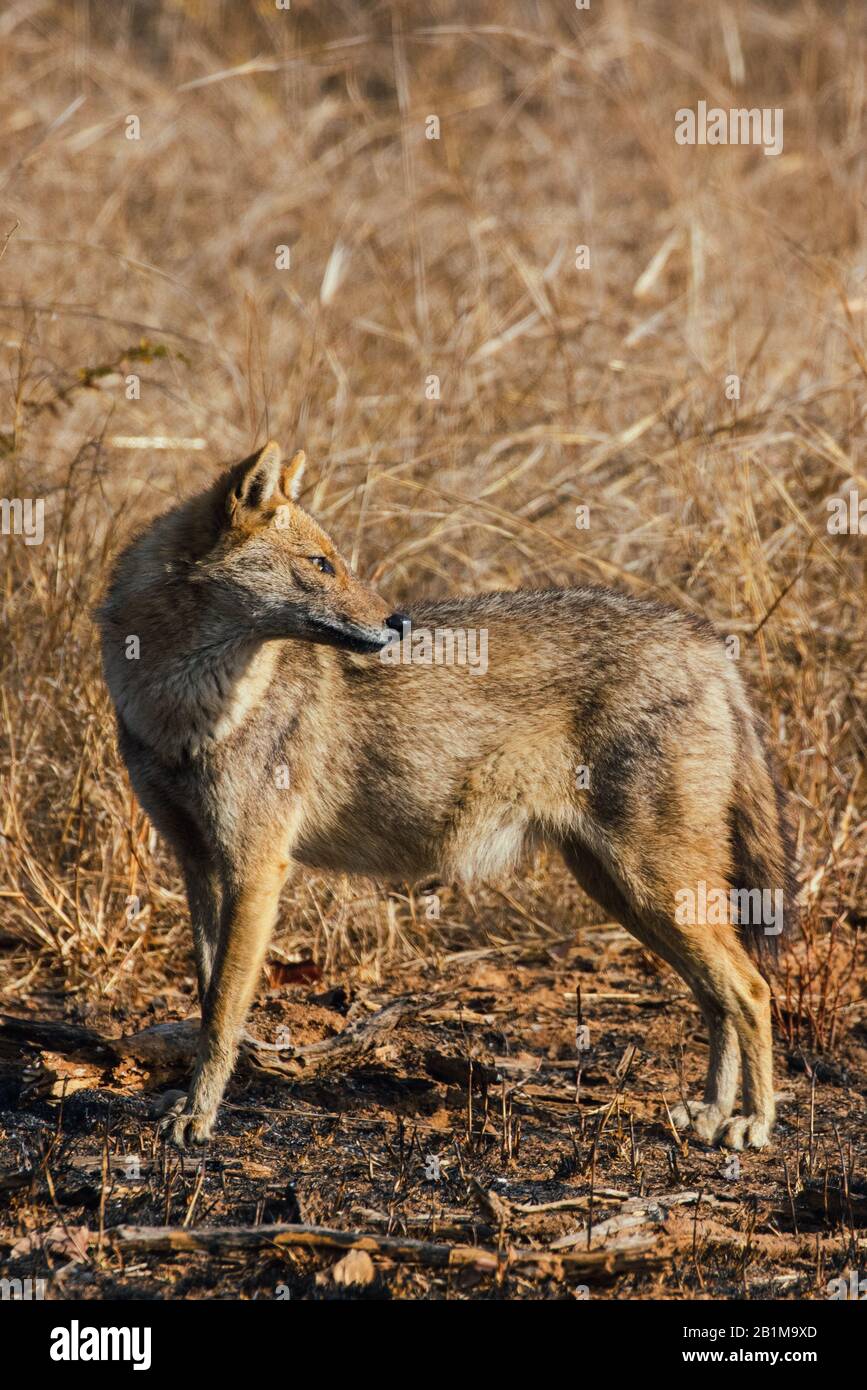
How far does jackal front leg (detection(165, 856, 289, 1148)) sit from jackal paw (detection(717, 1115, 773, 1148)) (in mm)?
1789

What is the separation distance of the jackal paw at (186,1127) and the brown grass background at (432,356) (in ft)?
3.93

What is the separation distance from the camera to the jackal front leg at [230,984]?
15.9 ft

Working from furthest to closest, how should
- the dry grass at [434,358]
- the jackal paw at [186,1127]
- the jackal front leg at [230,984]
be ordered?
the dry grass at [434,358], the jackal front leg at [230,984], the jackal paw at [186,1127]

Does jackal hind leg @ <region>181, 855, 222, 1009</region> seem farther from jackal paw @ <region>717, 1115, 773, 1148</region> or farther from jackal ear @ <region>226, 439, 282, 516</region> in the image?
jackal paw @ <region>717, 1115, 773, 1148</region>

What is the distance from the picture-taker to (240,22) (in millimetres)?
15406

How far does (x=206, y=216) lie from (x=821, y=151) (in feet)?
19.3

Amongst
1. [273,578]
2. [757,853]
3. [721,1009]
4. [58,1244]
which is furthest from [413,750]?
[58,1244]

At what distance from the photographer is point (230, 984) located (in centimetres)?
Result: 492

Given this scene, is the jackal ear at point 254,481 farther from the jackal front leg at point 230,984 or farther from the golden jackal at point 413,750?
the jackal front leg at point 230,984

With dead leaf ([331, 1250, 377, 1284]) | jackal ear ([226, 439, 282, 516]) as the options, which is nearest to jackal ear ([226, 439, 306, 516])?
jackal ear ([226, 439, 282, 516])

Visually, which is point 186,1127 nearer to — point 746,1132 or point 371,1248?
point 371,1248

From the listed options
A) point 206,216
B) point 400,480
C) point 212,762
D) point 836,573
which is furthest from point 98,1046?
point 206,216

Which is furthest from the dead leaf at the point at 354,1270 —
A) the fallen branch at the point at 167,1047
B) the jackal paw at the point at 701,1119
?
the jackal paw at the point at 701,1119

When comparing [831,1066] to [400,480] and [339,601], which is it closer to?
[339,601]
